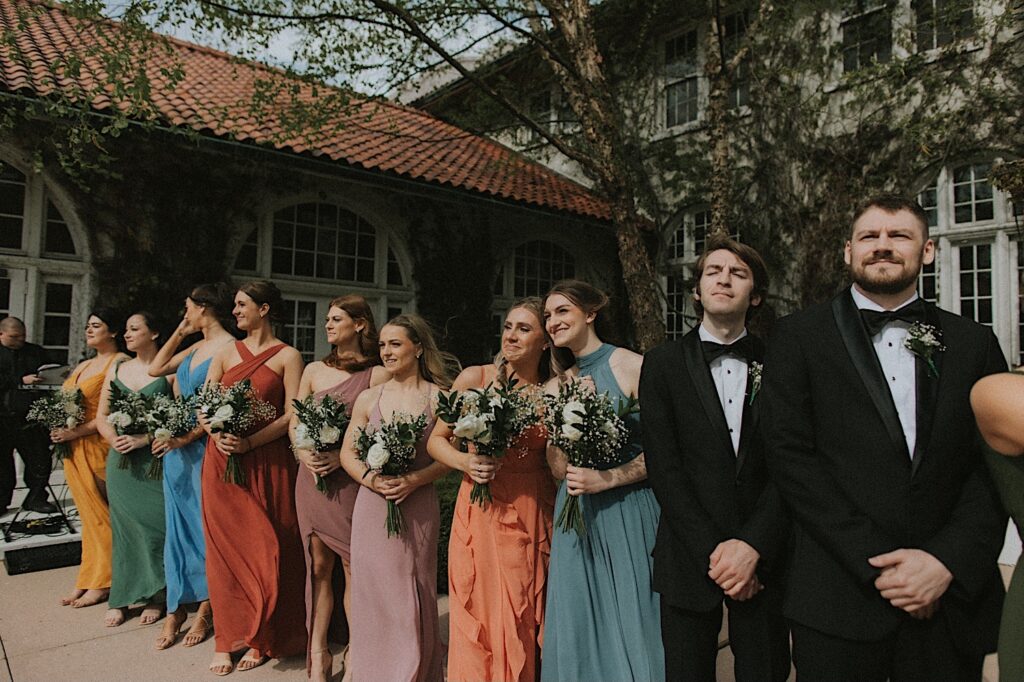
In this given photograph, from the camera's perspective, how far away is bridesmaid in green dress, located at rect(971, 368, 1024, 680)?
5.70ft

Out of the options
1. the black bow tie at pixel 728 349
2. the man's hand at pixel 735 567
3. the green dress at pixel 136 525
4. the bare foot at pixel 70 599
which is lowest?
the bare foot at pixel 70 599

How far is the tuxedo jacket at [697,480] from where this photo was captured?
238 cm

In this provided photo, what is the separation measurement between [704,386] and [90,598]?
5.17m

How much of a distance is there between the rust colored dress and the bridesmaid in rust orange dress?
1.52m

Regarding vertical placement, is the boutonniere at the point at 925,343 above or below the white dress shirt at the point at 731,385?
above

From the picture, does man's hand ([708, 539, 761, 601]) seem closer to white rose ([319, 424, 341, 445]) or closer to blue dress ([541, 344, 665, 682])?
blue dress ([541, 344, 665, 682])

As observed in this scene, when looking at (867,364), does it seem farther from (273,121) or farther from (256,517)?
(273,121)

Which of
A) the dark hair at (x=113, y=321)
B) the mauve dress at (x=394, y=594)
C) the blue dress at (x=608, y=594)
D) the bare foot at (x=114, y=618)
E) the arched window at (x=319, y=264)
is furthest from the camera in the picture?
Answer: the arched window at (x=319, y=264)

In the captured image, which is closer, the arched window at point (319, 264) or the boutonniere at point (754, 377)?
the boutonniere at point (754, 377)

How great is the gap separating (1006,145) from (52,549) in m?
13.0

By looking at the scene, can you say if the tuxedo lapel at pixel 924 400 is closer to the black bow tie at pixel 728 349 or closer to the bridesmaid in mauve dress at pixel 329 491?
the black bow tie at pixel 728 349

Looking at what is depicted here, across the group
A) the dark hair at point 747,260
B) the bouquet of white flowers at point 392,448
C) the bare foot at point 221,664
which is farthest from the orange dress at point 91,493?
the dark hair at point 747,260

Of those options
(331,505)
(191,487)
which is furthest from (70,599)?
(331,505)

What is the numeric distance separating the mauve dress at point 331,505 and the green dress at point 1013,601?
3.05 m
